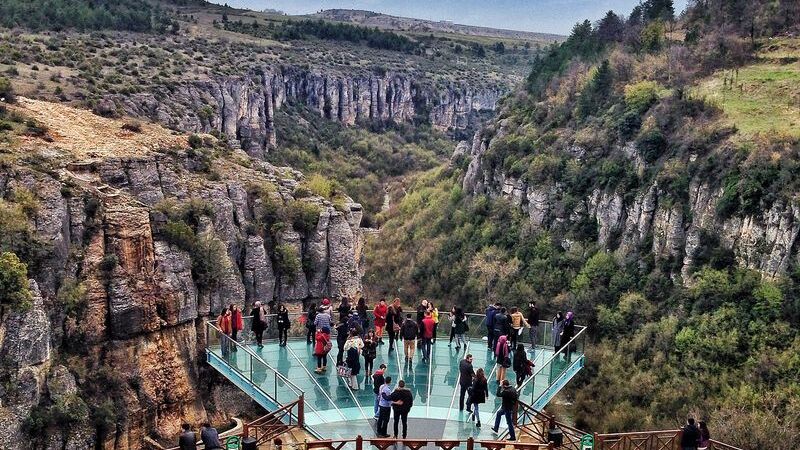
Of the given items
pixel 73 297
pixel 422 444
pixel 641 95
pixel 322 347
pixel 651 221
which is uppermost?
pixel 641 95

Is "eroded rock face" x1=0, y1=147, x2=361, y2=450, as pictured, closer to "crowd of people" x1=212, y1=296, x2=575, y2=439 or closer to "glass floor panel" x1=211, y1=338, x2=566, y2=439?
"glass floor panel" x1=211, y1=338, x2=566, y2=439

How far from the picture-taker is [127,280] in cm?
2620

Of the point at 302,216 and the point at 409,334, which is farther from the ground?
the point at 409,334

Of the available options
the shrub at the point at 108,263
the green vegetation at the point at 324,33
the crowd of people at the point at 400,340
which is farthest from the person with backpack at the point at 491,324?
the green vegetation at the point at 324,33

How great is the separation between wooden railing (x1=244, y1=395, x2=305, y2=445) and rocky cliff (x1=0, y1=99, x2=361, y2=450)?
847 cm

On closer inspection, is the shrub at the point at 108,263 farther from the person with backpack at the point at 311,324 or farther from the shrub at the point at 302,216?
the shrub at the point at 302,216

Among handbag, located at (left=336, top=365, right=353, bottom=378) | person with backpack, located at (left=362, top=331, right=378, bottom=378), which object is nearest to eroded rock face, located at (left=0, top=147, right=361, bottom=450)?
handbag, located at (left=336, top=365, right=353, bottom=378)

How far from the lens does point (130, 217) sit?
88.8ft

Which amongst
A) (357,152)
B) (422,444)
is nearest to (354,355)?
(422,444)

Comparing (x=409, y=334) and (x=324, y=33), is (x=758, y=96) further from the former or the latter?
(x=324, y=33)

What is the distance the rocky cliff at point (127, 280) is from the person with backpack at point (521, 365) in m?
13.0

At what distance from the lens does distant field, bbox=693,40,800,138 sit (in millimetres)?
41688

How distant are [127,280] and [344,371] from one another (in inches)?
412

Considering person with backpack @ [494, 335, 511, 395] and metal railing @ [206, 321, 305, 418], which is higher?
person with backpack @ [494, 335, 511, 395]
